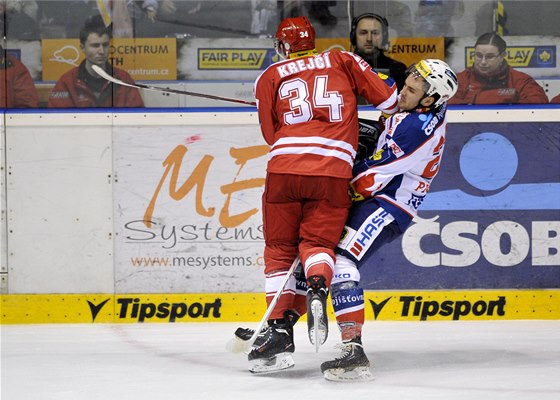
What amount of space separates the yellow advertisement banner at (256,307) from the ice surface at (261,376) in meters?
0.06

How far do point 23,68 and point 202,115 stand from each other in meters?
0.93

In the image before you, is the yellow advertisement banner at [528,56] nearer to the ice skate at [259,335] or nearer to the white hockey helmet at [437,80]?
the white hockey helmet at [437,80]

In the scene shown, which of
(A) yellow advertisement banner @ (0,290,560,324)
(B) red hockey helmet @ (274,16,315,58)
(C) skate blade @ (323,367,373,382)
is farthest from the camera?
(A) yellow advertisement banner @ (0,290,560,324)

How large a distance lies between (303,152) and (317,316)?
68 cm

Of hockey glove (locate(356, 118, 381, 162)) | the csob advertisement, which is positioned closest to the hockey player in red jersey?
hockey glove (locate(356, 118, 381, 162))

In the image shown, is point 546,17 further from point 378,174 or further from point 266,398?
point 266,398

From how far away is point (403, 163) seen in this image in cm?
412

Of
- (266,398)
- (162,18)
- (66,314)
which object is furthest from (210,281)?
(266,398)

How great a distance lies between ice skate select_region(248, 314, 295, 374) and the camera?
164 inches

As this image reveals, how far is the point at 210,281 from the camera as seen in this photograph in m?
5.48

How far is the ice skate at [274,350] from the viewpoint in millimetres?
4176

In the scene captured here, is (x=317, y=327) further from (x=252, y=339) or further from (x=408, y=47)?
(x=408, y=47)

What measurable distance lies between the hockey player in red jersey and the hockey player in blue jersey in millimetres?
70

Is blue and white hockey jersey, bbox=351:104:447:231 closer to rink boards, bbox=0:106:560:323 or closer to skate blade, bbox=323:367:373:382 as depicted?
skate blade, bbox=323:367:373:382
